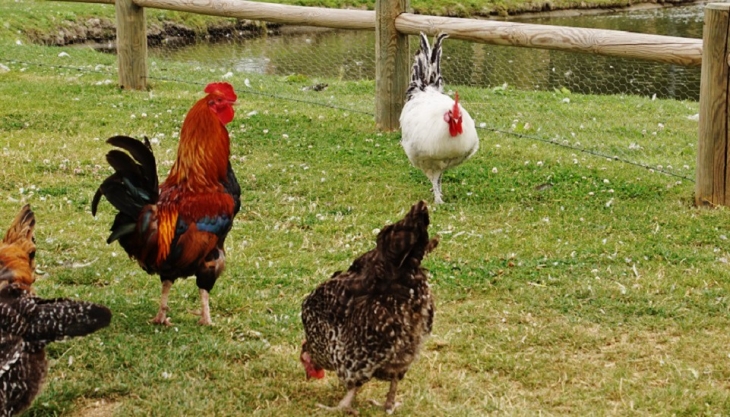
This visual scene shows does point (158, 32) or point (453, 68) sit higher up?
point (158, 32)

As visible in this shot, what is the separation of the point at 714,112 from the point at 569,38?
1.58m

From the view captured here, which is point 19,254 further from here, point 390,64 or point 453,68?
point 453,68

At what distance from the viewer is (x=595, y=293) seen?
5.80 metres

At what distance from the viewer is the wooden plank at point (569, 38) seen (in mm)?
7434

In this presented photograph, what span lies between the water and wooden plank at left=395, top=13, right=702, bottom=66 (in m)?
5.62

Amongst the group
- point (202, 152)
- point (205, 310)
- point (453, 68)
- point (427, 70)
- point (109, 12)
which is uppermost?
point (109, 12)

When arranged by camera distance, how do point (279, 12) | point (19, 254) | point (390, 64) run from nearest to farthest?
point (19, 254), point (390, 64), point (279, 12)

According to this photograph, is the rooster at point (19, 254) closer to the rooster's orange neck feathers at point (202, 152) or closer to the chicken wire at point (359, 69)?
the rooster's orange neck feathers at point (202, 152)

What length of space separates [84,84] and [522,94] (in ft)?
20.3

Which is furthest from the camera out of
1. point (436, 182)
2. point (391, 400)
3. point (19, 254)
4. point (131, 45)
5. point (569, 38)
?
point (131, 45)

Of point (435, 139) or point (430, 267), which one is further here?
point (435, 139)

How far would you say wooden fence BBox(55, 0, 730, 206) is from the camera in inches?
280

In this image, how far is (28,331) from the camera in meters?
3.93

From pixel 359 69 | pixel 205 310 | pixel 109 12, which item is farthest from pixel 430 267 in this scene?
pixel 109 12
